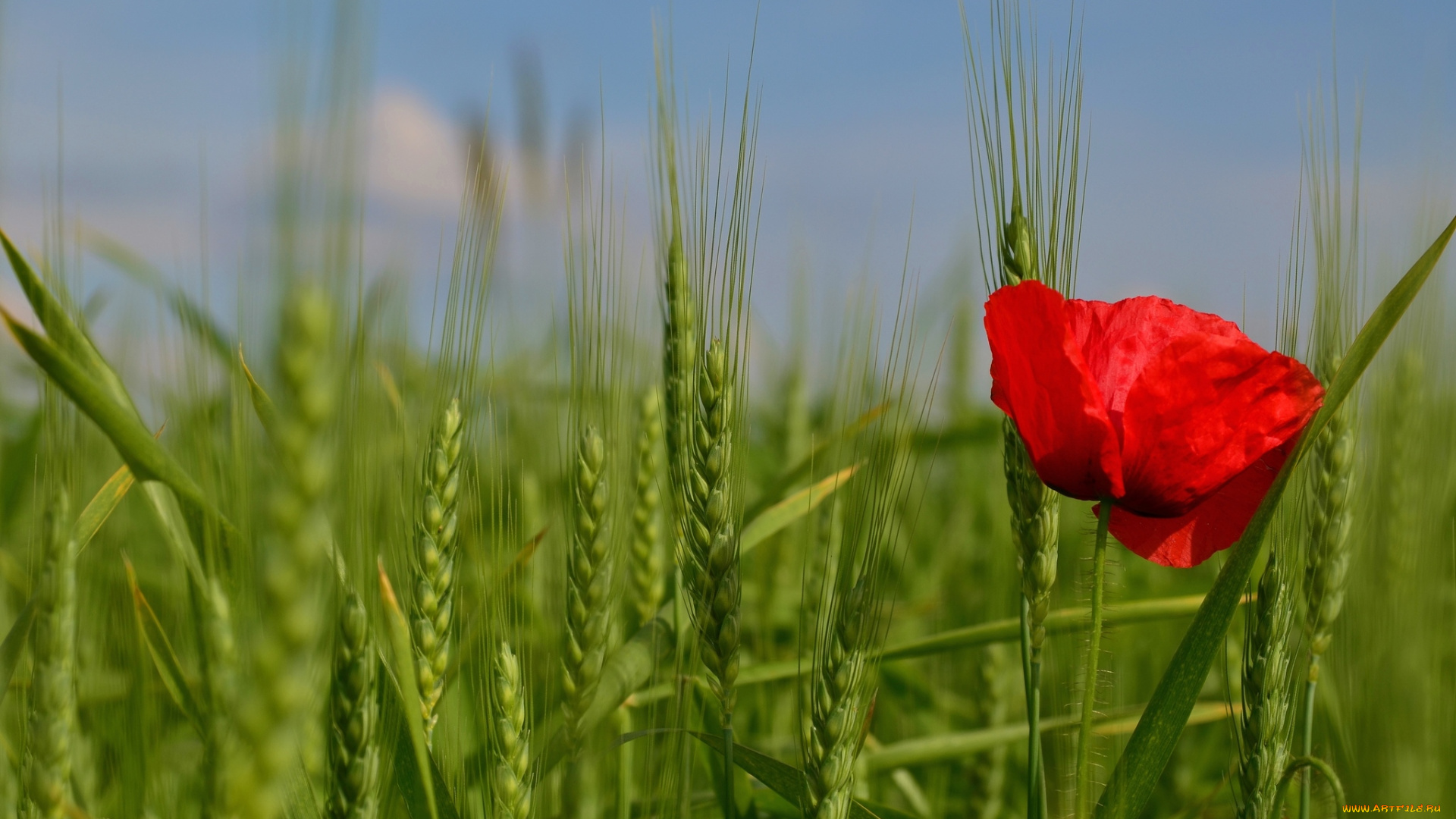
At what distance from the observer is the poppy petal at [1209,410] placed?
695 millimetres

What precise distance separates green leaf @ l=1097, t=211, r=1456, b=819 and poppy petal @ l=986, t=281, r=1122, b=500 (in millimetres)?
100

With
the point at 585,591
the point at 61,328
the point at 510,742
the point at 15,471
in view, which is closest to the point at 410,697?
the point at 510,742

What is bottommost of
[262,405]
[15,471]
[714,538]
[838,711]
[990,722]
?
[990,722]

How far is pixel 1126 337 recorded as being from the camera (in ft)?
2.60

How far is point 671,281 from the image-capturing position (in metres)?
1.00

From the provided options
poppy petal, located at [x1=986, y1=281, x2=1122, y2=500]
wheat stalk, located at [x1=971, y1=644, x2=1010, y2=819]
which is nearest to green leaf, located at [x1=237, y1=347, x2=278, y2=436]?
poppy petal, located at [x1=986, y1=281, x2=1122, y2=500]

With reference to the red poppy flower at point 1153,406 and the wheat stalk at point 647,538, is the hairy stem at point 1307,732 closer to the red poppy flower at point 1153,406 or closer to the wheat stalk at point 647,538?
the red poppy flower at point 1153,406

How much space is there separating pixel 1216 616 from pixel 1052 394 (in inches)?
7.9

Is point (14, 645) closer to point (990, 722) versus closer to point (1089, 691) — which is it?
point (1089, 691)

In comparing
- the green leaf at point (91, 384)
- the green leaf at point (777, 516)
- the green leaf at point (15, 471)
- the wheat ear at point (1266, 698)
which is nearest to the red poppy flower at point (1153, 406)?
the wheat ear at point (1266, 698)

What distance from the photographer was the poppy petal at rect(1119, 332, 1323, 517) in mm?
695

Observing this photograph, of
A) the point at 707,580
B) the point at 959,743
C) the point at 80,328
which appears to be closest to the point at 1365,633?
the point at 959,743

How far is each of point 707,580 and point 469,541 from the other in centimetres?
30

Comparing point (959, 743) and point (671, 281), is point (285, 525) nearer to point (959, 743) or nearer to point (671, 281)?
point (671, 281)
